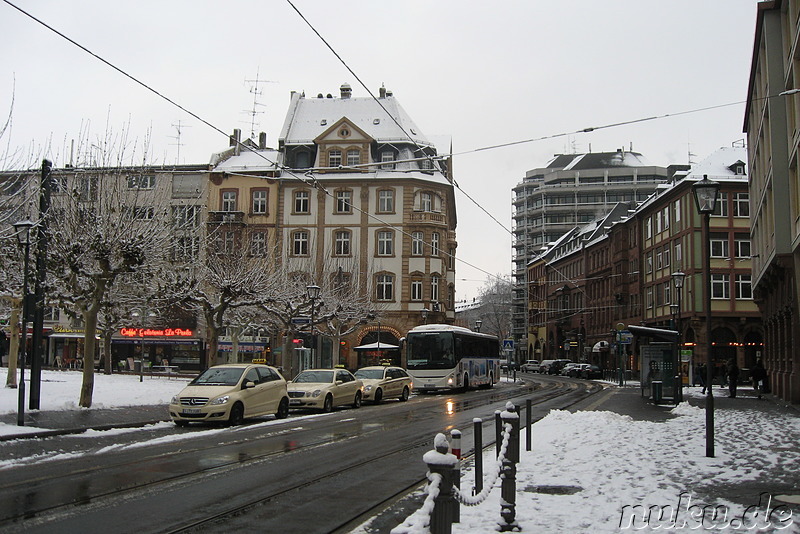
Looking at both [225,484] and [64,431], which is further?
Result: [64,431]

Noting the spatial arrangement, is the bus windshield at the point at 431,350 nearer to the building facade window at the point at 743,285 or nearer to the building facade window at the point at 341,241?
the building facade window at the point at 341,241

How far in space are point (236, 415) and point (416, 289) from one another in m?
41.7

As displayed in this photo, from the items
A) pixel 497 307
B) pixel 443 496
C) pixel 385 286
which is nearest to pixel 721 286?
pixel 385 286

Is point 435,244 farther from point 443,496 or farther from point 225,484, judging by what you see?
point 443,496

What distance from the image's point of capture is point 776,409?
2672 centimetres

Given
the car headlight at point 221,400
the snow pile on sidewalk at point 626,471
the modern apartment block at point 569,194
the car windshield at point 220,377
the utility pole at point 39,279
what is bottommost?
the snow pile on sidewalk at point 626,471

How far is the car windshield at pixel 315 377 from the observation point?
2747cm

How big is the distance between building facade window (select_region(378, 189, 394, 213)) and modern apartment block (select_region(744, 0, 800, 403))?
99.2ft

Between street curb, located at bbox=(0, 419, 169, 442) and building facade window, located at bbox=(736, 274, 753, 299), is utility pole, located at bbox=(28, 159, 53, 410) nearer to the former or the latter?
street curb, located at bbox=(0, 419, 169, 442)

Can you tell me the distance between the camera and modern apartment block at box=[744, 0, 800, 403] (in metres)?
27.4

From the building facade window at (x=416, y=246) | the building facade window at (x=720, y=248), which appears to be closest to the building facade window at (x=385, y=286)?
the building facade window at (x=416, y=246)

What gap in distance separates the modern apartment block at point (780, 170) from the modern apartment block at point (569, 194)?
3235 inches

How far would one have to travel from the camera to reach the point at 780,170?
2942 cm

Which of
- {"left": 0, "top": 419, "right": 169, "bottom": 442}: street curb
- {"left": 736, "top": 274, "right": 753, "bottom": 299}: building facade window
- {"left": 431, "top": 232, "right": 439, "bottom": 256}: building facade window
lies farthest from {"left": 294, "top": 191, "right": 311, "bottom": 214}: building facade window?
{"left": 0, "top": 419, "right": 169, "bottom": 442}: street curb
